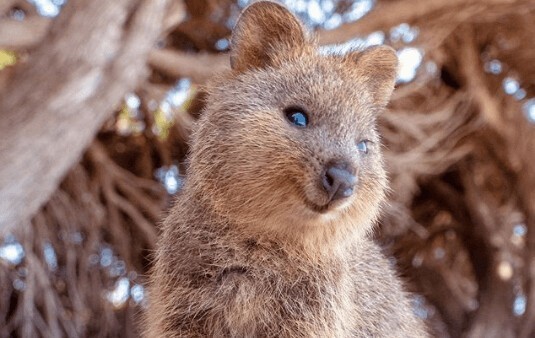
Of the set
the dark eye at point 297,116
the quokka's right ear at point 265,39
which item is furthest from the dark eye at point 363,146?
the quokka's right ear at point 265,39

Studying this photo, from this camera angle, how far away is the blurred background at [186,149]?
14.2 ft

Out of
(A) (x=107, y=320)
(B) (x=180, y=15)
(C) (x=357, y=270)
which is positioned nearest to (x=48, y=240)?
(A) (x=107, y=320)

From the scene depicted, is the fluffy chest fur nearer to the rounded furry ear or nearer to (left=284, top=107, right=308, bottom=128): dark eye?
(left=284, top=107, right=308, bottom=128): dark eye

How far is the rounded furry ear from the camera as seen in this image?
9.21 ft

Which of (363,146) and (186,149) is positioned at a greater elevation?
(363,146)

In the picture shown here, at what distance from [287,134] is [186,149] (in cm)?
228

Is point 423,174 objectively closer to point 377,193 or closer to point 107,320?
point 107,320

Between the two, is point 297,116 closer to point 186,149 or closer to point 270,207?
point 270,207

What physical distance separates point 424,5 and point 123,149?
2.61m

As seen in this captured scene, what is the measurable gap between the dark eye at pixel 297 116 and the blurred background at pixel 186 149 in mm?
1640

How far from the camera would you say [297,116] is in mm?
2438

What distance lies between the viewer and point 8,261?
5.60 m

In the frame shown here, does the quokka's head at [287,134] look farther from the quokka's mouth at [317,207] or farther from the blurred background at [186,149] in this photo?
the blurred background at [186,149]

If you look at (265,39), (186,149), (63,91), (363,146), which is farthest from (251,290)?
(186,149)
